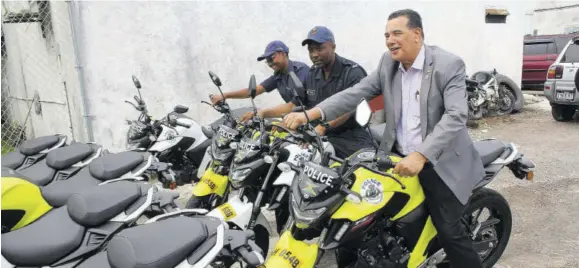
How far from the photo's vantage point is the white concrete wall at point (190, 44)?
602 centimetres

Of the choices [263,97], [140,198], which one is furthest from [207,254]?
[263,97]

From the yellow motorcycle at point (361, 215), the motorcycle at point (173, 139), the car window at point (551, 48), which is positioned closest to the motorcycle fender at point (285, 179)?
the yellow motorcycle at point (361, 215)

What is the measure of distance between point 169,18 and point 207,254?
4.72 meters

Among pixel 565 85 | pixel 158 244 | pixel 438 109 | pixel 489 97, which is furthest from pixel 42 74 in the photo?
pixel 565 85

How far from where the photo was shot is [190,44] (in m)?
6.54

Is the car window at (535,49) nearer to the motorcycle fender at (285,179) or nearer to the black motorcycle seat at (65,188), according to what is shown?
the motorcycle fender at (285,179)

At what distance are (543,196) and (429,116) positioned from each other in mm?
3228

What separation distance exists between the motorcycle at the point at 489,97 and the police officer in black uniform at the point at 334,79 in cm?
576

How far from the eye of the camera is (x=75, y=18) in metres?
5.78

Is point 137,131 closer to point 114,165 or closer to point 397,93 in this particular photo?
point 114,165

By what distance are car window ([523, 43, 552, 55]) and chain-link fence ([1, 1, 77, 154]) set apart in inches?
472

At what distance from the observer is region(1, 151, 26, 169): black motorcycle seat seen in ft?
16.0

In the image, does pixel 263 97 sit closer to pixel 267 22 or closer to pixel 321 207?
pixel 267 22

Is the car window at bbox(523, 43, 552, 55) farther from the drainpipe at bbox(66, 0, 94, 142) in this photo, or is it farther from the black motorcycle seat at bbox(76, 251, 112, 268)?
the black motorcycle seat at bbox(76, 251, 112, 268)
